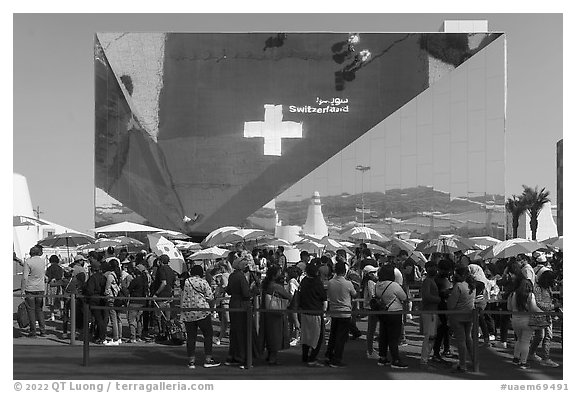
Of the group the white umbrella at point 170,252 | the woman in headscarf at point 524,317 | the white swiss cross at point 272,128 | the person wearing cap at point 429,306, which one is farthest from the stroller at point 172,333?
the white swiss cross at point 272,128

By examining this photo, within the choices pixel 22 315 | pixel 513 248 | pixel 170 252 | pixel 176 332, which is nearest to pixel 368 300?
pixel 176 332

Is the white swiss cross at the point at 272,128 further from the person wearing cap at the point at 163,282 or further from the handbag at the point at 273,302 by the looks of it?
the handbag at the point at 273,302

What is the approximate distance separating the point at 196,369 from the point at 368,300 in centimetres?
350

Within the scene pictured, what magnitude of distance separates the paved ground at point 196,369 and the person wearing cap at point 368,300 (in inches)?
6.7

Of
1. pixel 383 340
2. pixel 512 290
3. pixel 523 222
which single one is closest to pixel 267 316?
pixel 383 340

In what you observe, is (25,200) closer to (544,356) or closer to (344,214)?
(344,214)

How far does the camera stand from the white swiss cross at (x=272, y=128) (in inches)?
1369

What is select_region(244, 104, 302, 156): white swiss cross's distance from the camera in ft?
114

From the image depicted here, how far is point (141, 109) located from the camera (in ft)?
117

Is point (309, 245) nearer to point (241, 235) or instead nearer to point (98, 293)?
point (241, 235)

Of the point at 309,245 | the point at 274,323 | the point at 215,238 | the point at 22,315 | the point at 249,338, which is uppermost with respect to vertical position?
the point at 215,238

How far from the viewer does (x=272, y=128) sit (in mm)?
34781

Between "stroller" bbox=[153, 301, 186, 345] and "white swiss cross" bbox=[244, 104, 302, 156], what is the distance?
73.2ft
